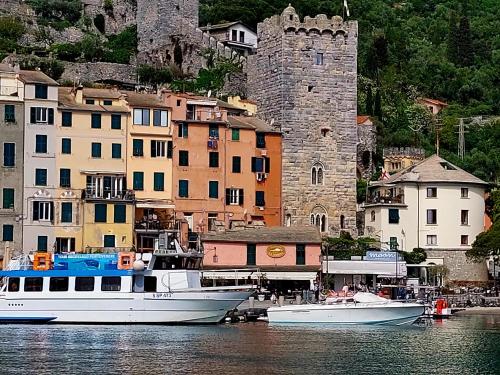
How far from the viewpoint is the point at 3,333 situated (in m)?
66.4

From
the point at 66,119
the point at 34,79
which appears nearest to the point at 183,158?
the point at 66,119

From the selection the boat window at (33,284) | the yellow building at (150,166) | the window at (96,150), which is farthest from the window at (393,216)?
the boat window at (33,284)

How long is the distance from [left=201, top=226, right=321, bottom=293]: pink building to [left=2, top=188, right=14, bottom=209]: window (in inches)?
417

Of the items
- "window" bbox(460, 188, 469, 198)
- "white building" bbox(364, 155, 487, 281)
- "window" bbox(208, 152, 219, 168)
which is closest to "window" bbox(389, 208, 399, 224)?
"white building" bbox(364, 155, 487, 281)

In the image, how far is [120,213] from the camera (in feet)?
272

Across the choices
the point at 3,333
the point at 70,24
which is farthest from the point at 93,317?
the point at 70,24

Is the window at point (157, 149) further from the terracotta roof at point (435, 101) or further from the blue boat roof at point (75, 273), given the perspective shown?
the terracotta roof at point (435, 101)

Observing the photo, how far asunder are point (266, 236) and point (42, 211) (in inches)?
486

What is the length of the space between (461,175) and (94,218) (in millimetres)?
23728

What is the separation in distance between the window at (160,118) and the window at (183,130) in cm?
89

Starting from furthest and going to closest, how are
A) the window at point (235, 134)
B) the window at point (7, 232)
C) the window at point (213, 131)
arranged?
the window at point (235, 134) → the window at point (213, 131) → the window at point (7, 232)

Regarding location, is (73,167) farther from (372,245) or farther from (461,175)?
(461,175)

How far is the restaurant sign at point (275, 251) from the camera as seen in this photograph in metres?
83.5

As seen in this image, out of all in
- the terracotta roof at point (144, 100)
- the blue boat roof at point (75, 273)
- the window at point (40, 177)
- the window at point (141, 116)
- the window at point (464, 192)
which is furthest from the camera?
the window at point (464, 192)
